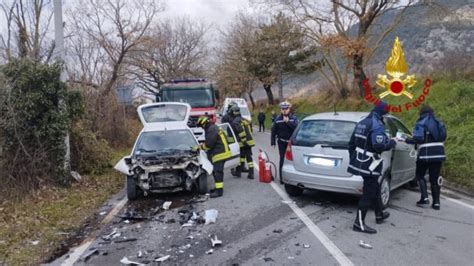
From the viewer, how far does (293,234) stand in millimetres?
5875

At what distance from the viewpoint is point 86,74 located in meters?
18.0

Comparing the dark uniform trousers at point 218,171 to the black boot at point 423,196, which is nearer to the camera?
the black boot at point 423,196

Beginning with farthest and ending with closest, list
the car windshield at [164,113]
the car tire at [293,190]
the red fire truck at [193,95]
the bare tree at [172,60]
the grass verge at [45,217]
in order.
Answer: the bare tree at [172,60]
the red fire truck at [193,95]
the car windshield at [164,113]
the car tire at [293,190]
the grass verge at [45,217]

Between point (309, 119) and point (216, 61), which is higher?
point (216, 61)

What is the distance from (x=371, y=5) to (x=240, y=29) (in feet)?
79.4

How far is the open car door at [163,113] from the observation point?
9.66 m

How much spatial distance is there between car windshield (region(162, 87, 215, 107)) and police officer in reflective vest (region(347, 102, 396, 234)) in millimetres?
13106

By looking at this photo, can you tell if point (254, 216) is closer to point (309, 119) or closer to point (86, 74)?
point (309, 119)

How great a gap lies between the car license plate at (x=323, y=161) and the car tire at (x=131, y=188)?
3.28 m

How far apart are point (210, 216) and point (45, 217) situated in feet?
8.99

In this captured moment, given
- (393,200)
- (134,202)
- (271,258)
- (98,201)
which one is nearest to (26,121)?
(98,201)

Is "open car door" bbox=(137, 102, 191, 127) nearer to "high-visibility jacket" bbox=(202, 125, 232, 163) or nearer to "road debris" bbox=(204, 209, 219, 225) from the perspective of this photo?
"high-visibility jacket" bbox=(202, 125, 232, 163)

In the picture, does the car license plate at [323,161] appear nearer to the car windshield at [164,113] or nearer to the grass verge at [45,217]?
the car windshield at [164,113]

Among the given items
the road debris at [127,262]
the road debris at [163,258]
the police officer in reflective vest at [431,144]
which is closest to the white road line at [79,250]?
the road debris at [127,262]
